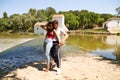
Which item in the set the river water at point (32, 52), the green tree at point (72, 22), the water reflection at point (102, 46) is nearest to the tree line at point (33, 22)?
the green tree at point (72, 22)

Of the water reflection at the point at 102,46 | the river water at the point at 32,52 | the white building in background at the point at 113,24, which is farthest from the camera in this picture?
the white building in background at the point at 113,24

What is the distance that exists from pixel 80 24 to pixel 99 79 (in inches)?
3044

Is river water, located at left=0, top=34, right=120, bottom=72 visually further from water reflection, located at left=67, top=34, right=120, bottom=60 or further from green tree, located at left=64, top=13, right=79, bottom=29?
green tree, located at left=64, top=13, right=79, bottom=29

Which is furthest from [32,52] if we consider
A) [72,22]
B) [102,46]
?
[72,22]

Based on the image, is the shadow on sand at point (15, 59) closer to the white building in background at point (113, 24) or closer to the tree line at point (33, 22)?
the white building in background at point (113, 24)

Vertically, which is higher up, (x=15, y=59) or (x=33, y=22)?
(x=33, y=22)

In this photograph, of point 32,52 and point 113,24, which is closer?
point 32,52

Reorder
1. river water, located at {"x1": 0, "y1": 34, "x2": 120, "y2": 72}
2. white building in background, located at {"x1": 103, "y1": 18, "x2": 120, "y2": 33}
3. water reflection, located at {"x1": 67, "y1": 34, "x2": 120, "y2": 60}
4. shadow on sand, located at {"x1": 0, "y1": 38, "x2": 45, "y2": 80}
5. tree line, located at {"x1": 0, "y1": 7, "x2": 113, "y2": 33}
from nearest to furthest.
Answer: shadow on sand, located at {"x1": 0, "y1": 38, "x2": 45, "y2": 80} < river water, located at {"x1": 0, "y1": 34, "x2": 120, "y2": 72} < water reflection, located at {"x1": 67, "y1": 34, "x2": 120, "y2": 60} < white building in background, located at {"x1": 103, "y1": 18, "x2": 120, "y2": 33} < tree line, located at {"x1": 0, "y1": 7, "x2": 113, "y2": 33}

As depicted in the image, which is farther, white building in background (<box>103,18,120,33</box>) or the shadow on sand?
white building in background (<box>103,18,120,33</box>)

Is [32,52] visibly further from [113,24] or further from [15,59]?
[113,24]

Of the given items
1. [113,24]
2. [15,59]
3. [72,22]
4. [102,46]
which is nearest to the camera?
[15,59]

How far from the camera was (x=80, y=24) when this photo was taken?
84562 millimetres

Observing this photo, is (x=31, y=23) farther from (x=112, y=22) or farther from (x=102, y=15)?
(x=102, y=15)

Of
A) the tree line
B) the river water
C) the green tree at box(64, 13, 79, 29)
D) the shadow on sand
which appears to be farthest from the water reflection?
the tree line
